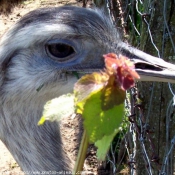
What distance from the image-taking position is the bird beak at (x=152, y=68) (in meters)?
1.45

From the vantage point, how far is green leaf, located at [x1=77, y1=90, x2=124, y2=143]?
75 centimetres

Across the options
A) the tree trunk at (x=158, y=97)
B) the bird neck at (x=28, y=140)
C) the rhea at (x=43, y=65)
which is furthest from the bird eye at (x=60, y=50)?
the tree trunk at (x=158, y=97)

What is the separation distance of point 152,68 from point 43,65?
516 millimetres

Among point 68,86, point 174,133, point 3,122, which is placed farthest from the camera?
point 174,133

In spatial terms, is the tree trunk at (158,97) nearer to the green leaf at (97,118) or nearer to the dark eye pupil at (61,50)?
the dark eye pupil at (61,50)

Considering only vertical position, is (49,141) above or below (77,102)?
below

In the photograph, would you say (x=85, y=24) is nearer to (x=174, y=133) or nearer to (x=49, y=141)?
(x=49, y=141)

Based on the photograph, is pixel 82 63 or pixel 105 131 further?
pixel 82 63

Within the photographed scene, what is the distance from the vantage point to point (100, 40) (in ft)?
6.06

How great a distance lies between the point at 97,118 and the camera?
76 centimetres

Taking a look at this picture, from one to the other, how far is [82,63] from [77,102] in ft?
3.47

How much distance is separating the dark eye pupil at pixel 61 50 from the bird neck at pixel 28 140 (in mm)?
247

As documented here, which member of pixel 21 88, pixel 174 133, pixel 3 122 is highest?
pixel 21 88

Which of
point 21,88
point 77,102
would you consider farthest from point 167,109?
point 77,102
